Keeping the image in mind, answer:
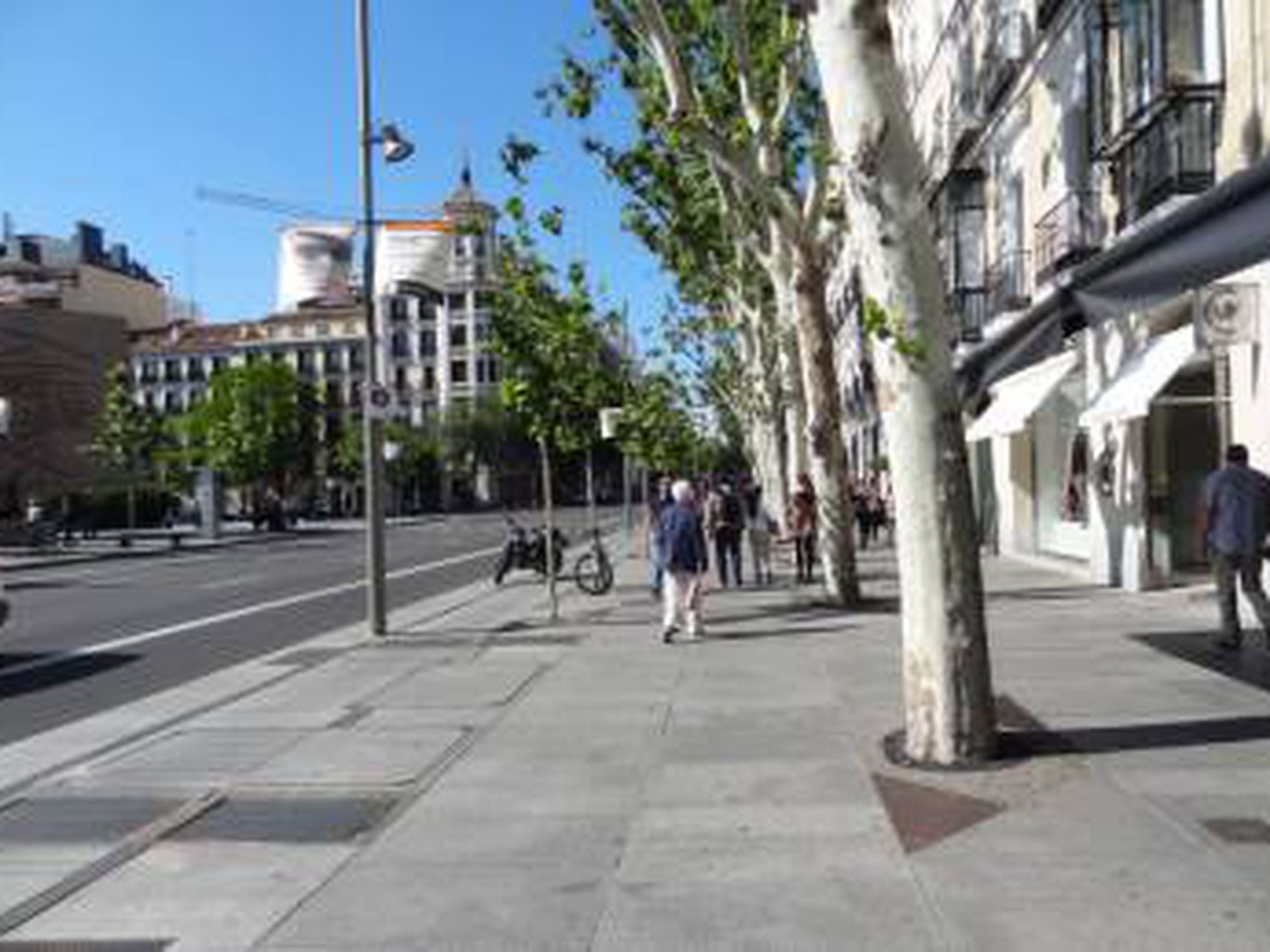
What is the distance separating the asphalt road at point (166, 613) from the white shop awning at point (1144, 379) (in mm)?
8841

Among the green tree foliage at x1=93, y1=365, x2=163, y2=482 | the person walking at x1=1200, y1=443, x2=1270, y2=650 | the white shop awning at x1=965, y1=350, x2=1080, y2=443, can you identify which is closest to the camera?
the person walking at x1=1200, y1=443, x2=1270, y2=650

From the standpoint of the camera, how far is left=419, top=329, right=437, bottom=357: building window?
153 metres

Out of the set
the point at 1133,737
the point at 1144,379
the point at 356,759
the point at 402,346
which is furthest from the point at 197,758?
the point at 402,346

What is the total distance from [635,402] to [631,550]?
457 cm

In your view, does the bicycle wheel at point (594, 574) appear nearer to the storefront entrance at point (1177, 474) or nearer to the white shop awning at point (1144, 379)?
the storefront entrance at point (1177, 474)

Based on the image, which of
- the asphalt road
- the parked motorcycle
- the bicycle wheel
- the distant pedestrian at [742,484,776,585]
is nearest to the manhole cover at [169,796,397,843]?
the asphalt road

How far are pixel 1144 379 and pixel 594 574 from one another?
10250mm

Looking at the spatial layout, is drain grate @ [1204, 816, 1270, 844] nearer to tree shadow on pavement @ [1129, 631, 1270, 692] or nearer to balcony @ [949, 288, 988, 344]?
tree shadow on pavement @ [1129, 631, 1270, 692]

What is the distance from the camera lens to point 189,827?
28.3 feet

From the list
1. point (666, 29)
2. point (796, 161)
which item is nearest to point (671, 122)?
point (666, 29)

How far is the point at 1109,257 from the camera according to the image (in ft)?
36.2

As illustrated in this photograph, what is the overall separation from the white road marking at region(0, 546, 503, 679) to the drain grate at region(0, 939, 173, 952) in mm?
10869

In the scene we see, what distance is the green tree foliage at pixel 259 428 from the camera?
109 meters

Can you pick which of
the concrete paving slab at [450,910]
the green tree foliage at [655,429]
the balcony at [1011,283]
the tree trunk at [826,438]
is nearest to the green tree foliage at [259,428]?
the green tree foliage at [655,429]
